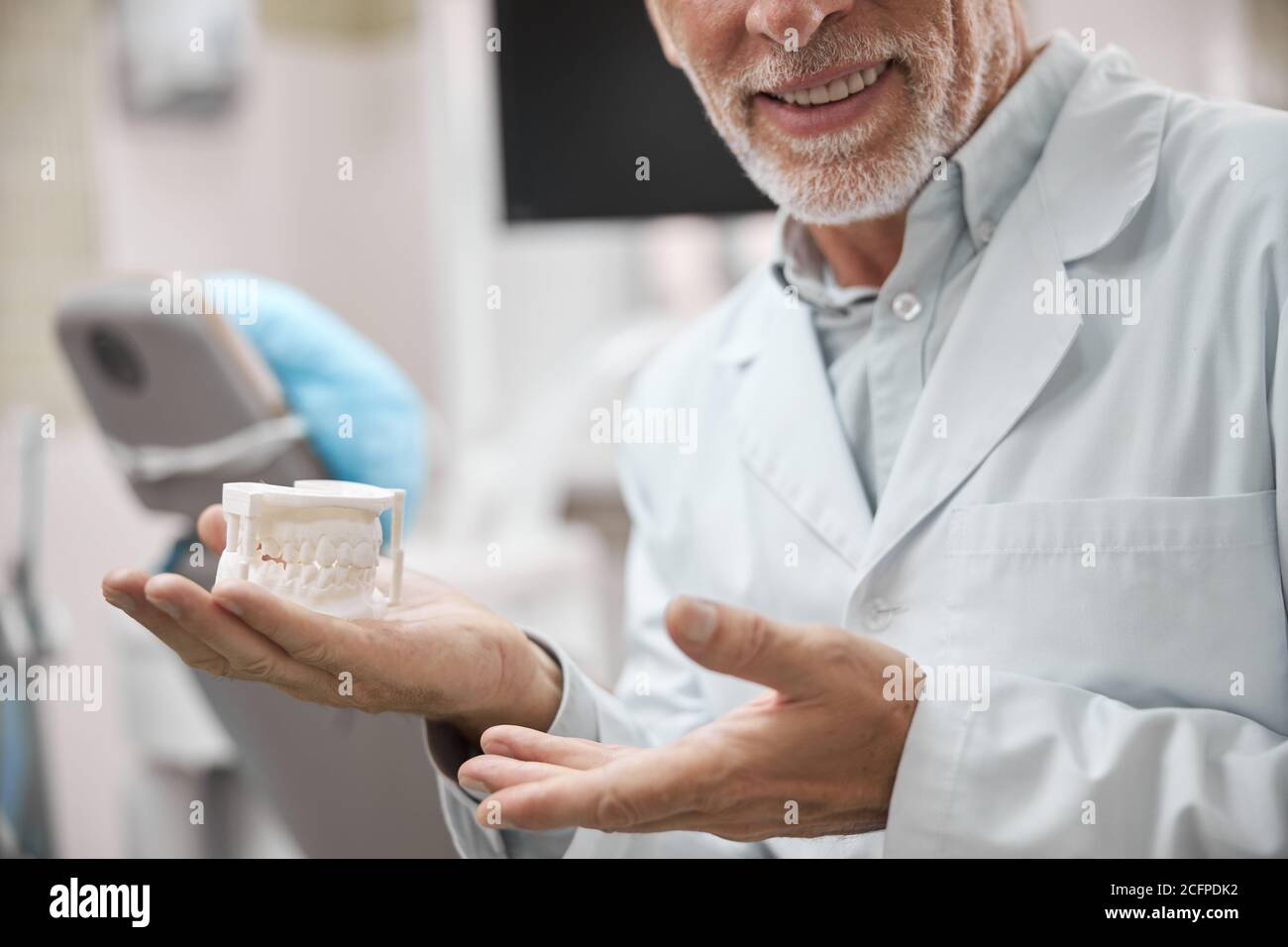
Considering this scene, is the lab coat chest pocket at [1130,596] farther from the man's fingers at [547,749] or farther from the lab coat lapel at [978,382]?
the man's fingers at [547,749]

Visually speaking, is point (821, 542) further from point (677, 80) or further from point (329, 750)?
point (677, 80)

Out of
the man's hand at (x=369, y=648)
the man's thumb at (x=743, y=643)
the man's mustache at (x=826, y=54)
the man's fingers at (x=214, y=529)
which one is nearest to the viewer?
the man's thumb at (x=743, y=643)

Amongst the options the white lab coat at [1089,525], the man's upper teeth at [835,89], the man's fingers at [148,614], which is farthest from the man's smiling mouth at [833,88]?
the man's fingers at [148,614]

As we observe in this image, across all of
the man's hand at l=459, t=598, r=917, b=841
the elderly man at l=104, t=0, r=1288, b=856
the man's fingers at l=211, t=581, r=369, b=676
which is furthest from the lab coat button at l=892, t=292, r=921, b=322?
the man's fingers at l=211, t=581, r=369, b=676

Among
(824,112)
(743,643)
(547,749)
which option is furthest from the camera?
(824,112)

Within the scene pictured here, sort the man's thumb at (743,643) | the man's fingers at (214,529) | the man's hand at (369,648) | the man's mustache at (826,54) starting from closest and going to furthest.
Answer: the man's thumb at (743,643) < the man's hand at (369,648) < the man's fingers at (214,529) < the man's mustache at (826,54)

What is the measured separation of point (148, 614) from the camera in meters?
0.57

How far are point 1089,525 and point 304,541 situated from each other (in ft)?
1.47

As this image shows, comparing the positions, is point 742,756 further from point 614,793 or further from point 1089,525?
point 1089,525

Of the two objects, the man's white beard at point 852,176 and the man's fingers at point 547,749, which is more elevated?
the man's white beard at point 852,176

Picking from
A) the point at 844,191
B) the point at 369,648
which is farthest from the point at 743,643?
the point at 844,191

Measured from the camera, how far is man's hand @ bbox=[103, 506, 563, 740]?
1.83 ft

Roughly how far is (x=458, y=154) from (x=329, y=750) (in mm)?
1458

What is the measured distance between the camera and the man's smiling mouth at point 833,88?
787 millimetres
